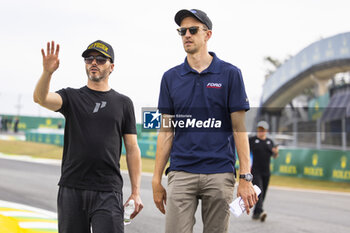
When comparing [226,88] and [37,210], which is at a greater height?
[226,88]

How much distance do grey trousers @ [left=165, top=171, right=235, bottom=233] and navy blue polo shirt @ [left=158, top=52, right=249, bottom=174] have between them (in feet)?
0.20

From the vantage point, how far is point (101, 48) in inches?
136

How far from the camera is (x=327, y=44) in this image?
896 inches

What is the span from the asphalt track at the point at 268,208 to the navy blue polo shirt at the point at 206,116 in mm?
3225

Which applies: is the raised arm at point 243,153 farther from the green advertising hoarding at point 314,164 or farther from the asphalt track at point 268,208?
the green advertising hoarding at point 314,164

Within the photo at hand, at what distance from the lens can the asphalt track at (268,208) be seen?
7.18 meters

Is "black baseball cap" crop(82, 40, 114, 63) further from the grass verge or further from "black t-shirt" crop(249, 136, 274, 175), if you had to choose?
"black t-shirt" crop(249, 136, 274, 175)

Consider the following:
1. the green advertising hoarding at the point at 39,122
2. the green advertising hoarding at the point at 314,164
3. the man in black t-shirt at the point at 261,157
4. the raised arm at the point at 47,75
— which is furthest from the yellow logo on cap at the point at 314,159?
the green advertising hoarding at the point at 39,122

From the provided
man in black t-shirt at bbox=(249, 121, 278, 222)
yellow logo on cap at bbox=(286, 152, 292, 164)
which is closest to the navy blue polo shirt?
man in black t-shirt at bbox=(249, 121, 278, 222)

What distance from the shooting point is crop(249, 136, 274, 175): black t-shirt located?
8641mm

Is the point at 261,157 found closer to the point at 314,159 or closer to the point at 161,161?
the point at 161,161

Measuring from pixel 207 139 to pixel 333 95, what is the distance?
28661 mm

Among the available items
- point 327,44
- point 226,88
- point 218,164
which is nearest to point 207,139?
point 218,164

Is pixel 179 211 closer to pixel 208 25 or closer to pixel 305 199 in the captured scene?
pixel 208 25
